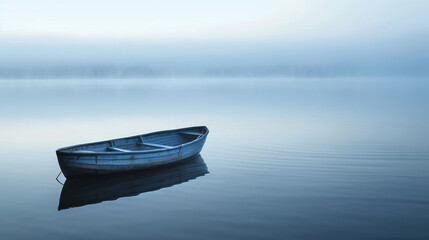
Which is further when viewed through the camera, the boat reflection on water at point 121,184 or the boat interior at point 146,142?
the boat interior at point 146,142

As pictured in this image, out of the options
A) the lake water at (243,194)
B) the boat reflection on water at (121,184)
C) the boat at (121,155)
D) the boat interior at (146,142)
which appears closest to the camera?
the lake water at (243,194)

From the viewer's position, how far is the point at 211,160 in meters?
16.1

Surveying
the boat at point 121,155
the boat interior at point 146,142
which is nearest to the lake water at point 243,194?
the boat at point 121,155

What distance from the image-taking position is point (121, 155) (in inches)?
504

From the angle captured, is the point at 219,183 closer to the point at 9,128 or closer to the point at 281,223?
the point at 281,223

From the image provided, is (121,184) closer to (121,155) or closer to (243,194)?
(121,155)

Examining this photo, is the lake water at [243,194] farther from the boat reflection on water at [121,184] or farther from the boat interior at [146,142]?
the boat interior at [146,142]

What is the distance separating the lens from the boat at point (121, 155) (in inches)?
475

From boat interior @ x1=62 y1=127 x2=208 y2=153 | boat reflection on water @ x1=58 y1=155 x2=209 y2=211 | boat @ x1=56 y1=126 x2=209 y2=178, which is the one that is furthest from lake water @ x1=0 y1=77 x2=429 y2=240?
boat interior @ x1=62 y1=127 x2=208 y2=153

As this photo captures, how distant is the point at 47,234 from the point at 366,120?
1094 inches

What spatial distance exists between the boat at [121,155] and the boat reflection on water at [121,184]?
33 centimetres

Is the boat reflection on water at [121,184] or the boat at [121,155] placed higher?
the boat at [121,155]

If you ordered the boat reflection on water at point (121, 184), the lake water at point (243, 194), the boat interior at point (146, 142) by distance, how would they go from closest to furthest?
the lake water at point (243, 194) < the boat reflection on water at point (121, 184) < the boat interior at point (146, 142)

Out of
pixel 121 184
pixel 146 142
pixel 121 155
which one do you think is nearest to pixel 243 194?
pixel 121 184
